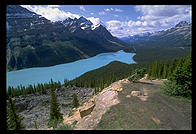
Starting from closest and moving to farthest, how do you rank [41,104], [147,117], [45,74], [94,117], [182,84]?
[147,117] → [94,117] → [182,84] → [41,104] → [45,74]

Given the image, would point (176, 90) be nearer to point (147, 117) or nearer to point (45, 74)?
point (147, 117)

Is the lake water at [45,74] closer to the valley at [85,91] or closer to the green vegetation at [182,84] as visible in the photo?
the valley at [85,91]

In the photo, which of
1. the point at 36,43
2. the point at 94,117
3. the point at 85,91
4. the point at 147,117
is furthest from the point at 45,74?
the point at 147,117

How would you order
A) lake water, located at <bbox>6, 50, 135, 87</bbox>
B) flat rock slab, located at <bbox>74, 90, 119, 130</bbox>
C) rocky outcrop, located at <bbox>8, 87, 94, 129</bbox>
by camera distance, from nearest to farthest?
flat rock slab, located at <bbox>74, 90, 119, 130</bbox>
rocky outcrop, located at <bbox>8, 87, 94, 129</bbox>
lake water, located at <bbox>6, 50, 135, 87</bbox>

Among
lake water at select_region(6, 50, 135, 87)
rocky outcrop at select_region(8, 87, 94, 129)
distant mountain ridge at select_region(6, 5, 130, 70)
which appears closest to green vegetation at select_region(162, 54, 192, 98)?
rocky outcrop at select_region(8, 87, 94, 129)

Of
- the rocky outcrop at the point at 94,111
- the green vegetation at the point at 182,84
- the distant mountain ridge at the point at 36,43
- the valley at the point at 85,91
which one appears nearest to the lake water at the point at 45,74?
the valley at the point at 85,91

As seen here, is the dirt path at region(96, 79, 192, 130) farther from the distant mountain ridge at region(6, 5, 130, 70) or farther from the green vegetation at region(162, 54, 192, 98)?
the distant mountain ridge at region(6, 5, 130, 70)

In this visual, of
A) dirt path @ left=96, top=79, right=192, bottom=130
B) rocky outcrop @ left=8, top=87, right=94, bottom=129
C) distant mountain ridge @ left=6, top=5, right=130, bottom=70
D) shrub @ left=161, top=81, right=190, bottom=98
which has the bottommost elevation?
rocky outcrop @ left=8, top=87, right=94, bottom=129

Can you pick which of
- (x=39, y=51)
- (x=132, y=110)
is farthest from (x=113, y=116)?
(x=39, y=51)

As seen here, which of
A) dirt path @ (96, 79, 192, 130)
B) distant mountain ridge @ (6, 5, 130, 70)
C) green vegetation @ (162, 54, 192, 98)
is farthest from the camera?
distant mountain ridge @ (6, 5, 130, 70)

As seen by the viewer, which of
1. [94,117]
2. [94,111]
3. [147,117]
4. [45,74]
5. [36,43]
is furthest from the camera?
[36,43]

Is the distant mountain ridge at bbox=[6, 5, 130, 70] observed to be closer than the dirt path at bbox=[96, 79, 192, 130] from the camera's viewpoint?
No
